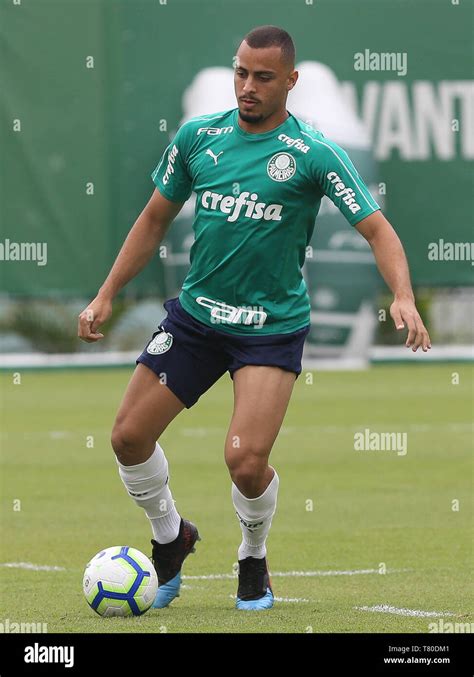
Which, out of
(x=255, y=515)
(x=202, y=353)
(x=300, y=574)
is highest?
(x=202, y=353)

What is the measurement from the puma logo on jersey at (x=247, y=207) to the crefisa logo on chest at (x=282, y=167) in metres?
0.13

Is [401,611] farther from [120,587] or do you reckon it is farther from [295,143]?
[295,143]

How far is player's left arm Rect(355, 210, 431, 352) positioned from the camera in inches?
225

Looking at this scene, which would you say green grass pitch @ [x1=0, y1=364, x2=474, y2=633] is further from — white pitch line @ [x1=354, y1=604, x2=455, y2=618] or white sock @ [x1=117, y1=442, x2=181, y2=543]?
white sock @ [x1=117, y1=442, x2=181, y2=543]

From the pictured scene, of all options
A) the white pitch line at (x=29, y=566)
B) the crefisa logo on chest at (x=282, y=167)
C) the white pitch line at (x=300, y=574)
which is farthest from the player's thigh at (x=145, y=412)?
the white pitch line at (x=29, y=566)

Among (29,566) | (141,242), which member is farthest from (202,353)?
Result: (29,566)

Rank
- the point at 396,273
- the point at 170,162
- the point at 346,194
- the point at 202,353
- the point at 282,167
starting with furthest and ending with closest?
the point at 170,162 → the point at 202,353 → the point at 282,167 → the point at 346,194 → the point at 396,273

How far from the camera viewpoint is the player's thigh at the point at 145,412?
6535mm

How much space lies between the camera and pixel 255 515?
21.9 feet

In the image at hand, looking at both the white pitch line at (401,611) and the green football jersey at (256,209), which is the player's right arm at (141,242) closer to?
the green football jersey at (256,209)

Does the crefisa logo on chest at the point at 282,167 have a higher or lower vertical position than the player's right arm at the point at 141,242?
higher

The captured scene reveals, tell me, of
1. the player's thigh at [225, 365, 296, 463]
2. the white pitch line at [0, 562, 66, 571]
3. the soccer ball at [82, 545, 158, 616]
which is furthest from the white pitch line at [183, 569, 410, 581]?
the player's thigh at [225, 365, 296, 463]

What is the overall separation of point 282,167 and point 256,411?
1134mm

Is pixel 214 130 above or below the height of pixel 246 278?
above
